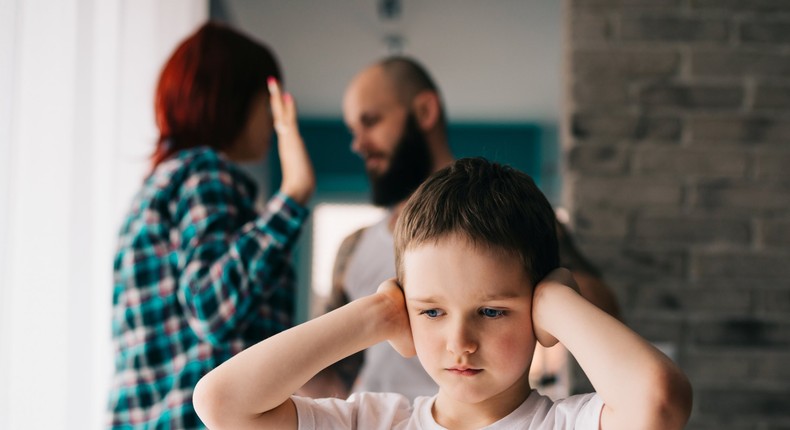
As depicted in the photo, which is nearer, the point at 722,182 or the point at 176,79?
the point at 176,79

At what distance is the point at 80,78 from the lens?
50.1 inches

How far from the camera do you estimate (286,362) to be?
714 millimetres

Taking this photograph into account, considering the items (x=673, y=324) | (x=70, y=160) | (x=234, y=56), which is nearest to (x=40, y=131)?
(x=70, y=160)

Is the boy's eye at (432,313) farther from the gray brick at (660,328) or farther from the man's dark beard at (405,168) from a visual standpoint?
the gray brick at (660,328)

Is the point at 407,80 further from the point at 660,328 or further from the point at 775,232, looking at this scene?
the point at 775,232

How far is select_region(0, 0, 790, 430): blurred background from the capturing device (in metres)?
1.07

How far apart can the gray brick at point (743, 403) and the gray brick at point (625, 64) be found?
809 millimetres

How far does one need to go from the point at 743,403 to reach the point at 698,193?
0.53 metres

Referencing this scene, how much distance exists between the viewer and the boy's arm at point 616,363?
24.5 inches

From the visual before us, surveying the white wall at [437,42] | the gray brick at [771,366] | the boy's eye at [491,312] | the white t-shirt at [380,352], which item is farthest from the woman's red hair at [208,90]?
the white wall at [437,42]

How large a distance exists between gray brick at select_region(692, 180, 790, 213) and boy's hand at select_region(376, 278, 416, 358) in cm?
145

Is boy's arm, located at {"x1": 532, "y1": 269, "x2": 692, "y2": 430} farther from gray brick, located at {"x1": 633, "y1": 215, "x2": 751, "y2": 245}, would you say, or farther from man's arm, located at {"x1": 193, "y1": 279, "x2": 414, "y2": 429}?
gray brick, located at {"x1": 633, "y1": 215, "x2": 751, "y2": 245}

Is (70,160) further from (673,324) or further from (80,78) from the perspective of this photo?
(673,324)

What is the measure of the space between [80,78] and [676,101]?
1421 millimetres
